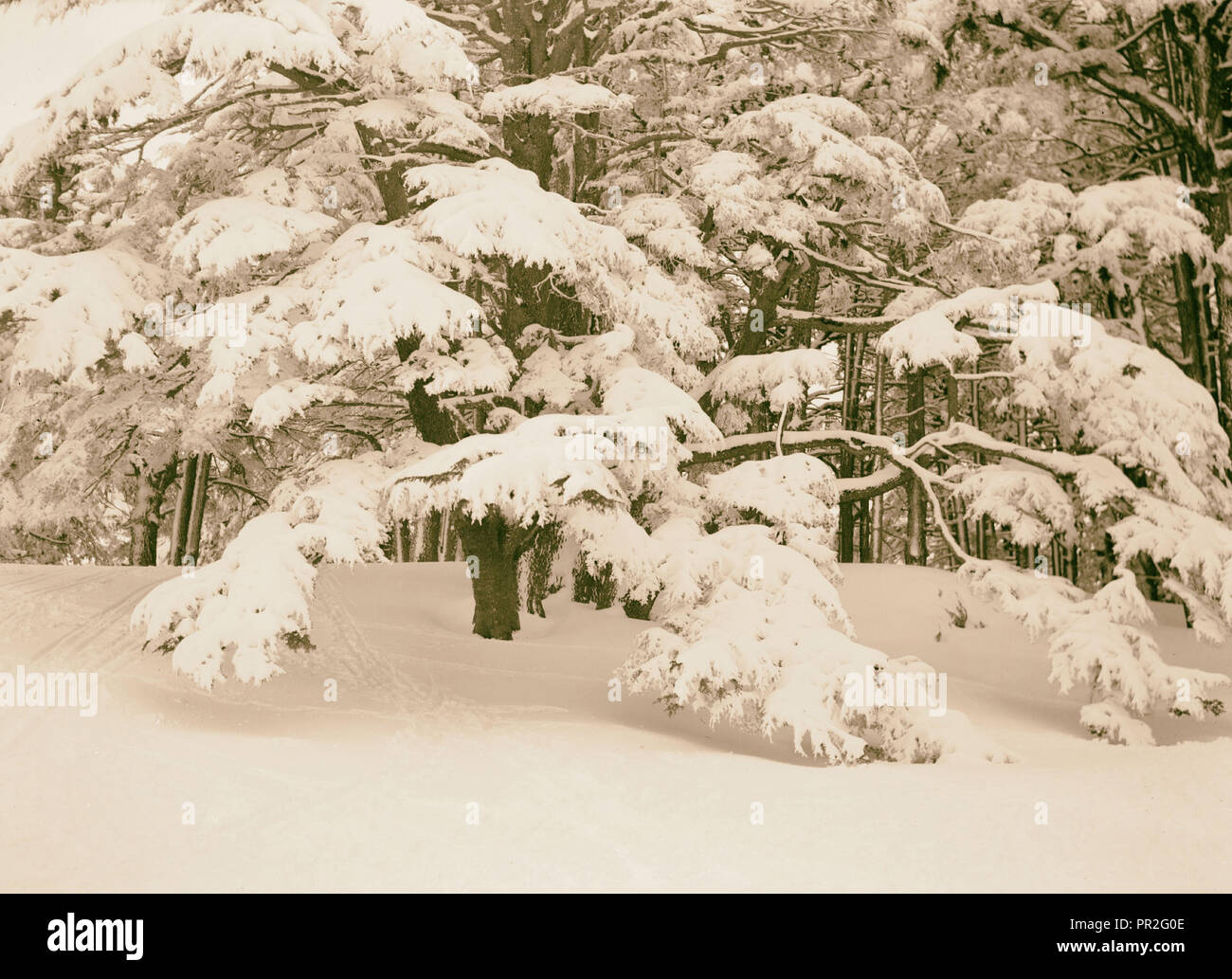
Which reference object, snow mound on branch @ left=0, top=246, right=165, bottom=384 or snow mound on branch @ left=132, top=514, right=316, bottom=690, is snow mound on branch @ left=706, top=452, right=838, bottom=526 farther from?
snow mound on branch @ left=0, top=246, right=165, bottom=384

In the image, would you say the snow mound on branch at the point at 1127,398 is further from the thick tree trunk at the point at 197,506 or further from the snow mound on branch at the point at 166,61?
the thick tree trunk at the point at 197,506

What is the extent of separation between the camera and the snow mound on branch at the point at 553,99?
34.8 feet

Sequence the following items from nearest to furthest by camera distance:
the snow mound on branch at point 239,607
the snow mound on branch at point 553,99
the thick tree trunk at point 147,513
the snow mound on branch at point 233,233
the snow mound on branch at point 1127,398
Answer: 1. the snow mound on branch at point 239,607
2. the snow mound on branch at point 233,233
3. the snow mound on branch at point 1127,398
4. the snow mound on branch at point 553,99
5. the thick tree trunk at point 147,513

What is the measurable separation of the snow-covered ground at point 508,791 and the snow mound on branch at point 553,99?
229 inches

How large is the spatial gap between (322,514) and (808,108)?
22.4ft

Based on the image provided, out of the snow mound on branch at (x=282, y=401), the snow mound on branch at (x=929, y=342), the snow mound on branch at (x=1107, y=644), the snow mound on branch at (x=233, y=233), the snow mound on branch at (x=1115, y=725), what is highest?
the snow mound on branch at (x=233, y=233)

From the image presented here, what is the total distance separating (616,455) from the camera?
8.77 m

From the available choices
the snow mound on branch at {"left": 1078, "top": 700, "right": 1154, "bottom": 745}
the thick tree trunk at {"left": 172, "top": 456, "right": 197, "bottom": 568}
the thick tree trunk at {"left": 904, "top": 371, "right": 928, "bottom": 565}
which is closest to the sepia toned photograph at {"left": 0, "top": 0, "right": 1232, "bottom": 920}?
the snow mound on branch at {"left": 1078, "top": 700, "right": 1154, "bottom": 745}

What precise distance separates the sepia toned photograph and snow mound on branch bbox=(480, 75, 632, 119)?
8cm

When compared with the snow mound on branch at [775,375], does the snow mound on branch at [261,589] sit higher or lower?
lower

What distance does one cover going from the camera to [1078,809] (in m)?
6.26

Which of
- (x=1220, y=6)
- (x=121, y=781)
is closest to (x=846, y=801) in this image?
(x=121, y=781)

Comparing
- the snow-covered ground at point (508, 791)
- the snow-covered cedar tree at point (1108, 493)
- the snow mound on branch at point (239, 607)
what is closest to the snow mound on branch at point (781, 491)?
the snow-covered cedar tree at point (1108, 493)
